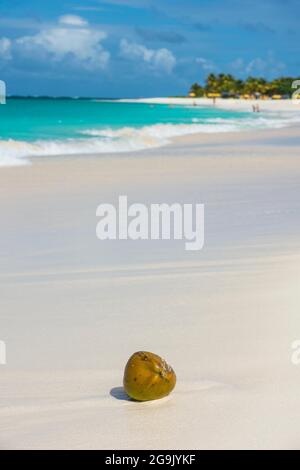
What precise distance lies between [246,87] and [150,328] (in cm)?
12982

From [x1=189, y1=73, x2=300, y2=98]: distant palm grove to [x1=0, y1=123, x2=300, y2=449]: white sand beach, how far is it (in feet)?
394

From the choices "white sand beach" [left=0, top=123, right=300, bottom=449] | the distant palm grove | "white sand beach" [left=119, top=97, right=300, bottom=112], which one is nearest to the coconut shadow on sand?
"white sand beach" [left=0, top=123, right=300, bottom=449]

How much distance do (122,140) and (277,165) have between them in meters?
9.81

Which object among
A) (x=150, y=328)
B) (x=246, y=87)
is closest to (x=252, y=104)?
(x=246, y=87)

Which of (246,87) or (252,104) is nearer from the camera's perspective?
(252,104)

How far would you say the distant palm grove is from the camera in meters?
125

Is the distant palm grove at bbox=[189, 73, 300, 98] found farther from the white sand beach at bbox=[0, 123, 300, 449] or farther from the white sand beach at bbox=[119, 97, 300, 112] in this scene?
the white sand beach at bbox=[0, 123, 300, 449]

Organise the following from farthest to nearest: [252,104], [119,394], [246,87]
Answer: [246,87], [252,104], [119,394]

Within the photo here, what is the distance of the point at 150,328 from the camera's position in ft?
13.5

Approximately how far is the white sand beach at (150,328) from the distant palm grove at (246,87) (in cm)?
12000

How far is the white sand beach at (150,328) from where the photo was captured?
2.94m

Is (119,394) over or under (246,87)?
under

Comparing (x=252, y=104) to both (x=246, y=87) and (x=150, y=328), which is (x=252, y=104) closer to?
(x=246, y=87)

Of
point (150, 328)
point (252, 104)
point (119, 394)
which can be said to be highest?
point (252, 104)
